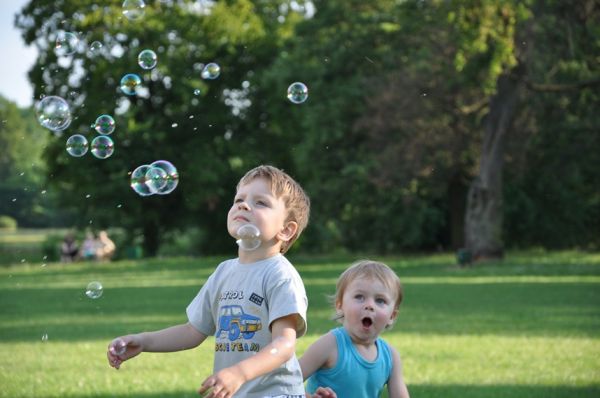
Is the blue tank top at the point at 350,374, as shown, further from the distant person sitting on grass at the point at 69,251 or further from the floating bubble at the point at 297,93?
the distant person sitting on grass at the point at 69,251

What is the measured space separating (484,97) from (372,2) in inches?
219

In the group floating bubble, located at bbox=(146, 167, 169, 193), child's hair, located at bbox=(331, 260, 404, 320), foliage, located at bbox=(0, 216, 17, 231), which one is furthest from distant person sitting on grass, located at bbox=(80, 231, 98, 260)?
foliage, located at bbox=(0, 216, 17, 231)

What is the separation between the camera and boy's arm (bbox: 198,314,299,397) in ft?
11.6

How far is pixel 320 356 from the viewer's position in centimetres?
493

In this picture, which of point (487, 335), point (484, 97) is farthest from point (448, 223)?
point (487, 335)

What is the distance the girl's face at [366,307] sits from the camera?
16.2 feet

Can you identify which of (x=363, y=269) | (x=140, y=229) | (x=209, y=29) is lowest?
(x=140, y=229)

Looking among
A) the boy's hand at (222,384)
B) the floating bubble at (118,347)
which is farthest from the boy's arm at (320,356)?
the boy's hand at (222,384)

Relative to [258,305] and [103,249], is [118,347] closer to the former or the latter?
[258,305]

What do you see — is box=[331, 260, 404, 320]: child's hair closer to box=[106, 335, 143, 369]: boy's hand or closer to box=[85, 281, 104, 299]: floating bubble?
box=[106, 335, 143, 369]: boy's hand

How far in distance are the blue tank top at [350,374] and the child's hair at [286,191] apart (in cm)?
77

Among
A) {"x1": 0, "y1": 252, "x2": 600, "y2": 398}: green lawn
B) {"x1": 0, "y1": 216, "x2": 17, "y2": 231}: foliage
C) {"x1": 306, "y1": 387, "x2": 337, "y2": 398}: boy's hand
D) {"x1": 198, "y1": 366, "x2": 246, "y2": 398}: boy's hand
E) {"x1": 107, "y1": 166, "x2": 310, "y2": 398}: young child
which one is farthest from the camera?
{"x1": 0, "y1": 216, "x2": 17, "y2": 231}: foliage

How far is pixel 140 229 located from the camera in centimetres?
4531

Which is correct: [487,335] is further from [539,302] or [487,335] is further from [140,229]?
[140,229]
